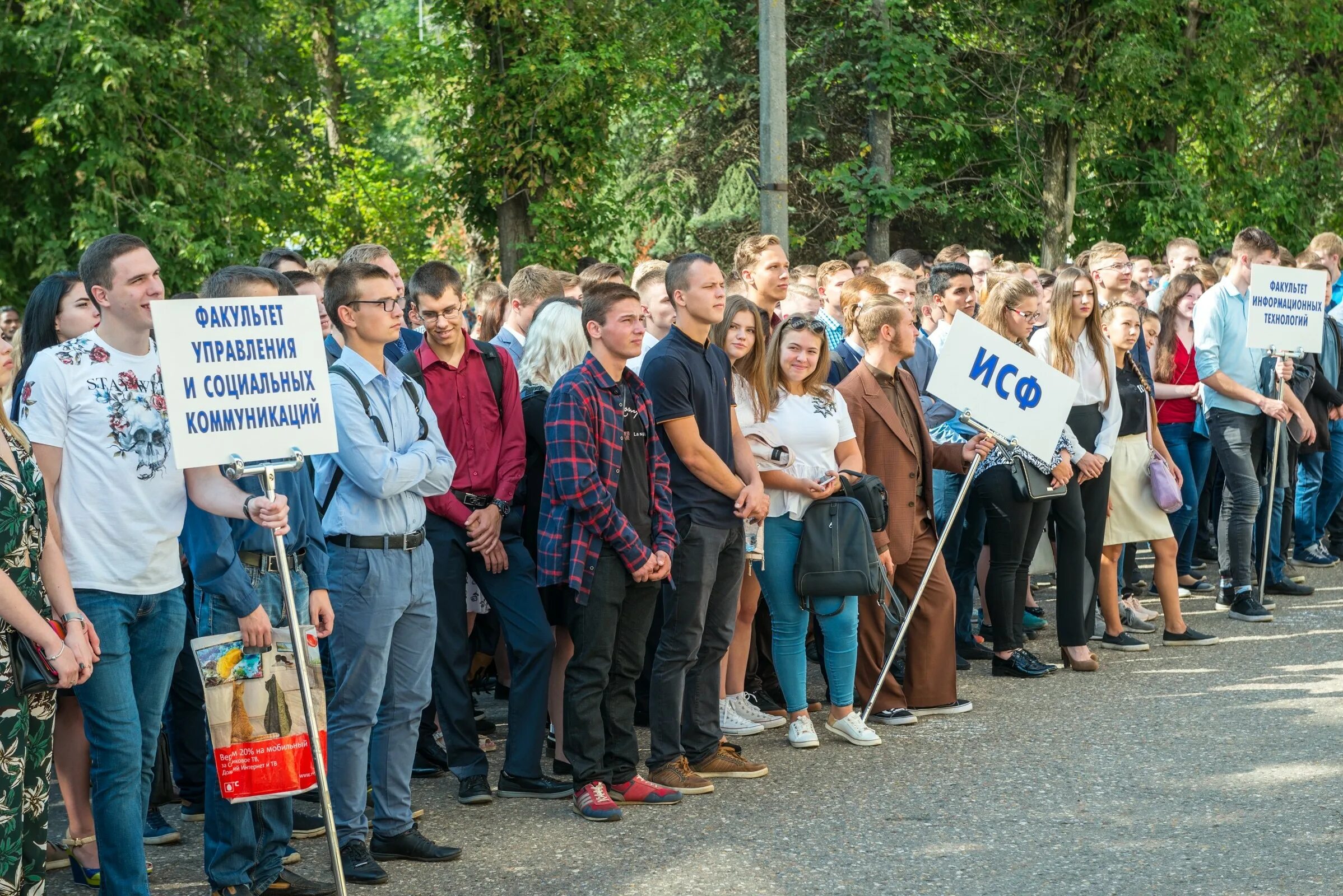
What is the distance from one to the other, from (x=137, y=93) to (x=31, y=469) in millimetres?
13197

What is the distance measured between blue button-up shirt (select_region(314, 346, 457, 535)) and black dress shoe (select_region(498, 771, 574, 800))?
4.85ft

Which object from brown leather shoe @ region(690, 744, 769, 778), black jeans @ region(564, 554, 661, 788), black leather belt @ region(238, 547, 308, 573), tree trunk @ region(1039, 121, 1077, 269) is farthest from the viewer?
tree trunk @ region(1039, 121, 1077, 269)

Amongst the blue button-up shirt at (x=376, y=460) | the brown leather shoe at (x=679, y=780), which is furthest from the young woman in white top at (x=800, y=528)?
the blue button-up shirt at (x=376, y=460)

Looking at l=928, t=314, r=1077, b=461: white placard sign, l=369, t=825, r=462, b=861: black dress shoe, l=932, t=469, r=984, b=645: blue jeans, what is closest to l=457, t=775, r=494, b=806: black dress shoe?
l=369, t=825, r=462, b=861: black dress shoe

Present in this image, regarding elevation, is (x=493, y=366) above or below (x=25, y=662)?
above

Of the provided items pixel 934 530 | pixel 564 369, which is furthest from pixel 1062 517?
pixel 564 369

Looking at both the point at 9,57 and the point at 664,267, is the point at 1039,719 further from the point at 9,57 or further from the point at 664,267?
the point at 9,57

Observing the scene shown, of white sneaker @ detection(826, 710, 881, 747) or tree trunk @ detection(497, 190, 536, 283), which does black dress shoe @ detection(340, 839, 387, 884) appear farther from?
tree trunk @ detection(497, 190, 536, 283)

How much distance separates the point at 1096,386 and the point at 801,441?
8.15 feet

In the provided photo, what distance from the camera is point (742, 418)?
7242mm

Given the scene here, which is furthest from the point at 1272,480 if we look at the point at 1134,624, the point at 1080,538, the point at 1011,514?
the point at 1011,514

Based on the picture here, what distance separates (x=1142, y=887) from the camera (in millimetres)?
5246

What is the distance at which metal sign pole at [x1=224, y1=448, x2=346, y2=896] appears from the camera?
4859 millimetres

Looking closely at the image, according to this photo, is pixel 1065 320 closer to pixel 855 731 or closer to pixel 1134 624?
pixel 1134 624
